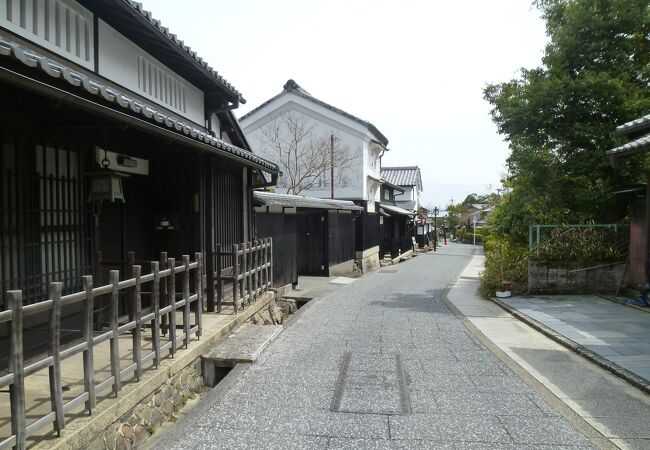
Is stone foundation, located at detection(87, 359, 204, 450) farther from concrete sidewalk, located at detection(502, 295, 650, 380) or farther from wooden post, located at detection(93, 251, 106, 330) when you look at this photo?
concrete sidewalk, located at detection(502, 295, 650, 380)

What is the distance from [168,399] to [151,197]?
444 centimetres

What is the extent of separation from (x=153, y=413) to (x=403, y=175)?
4983cm

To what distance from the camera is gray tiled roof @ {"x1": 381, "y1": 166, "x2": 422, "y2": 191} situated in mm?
51781

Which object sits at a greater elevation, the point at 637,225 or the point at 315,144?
the point at 315,144

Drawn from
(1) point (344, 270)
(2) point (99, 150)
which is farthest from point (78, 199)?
(1) point (344, 270)

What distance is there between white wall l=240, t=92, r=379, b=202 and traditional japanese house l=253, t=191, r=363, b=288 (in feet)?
12.5

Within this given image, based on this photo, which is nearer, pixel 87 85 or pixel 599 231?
pixel 87 85

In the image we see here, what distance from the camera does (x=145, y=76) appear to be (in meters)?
8.93

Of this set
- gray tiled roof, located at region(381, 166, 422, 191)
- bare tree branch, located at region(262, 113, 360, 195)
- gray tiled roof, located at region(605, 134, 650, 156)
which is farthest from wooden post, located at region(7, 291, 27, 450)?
gray tiled roof, located at region(381, 166, 422, 191)

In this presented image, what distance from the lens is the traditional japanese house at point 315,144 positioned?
27.5 meters

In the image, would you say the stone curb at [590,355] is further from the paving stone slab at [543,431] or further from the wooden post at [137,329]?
the wooden post at [137,329]

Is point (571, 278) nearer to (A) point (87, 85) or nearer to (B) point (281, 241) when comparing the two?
(B) point (281, 241)

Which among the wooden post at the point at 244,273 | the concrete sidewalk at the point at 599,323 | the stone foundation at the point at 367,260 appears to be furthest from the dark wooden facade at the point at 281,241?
the stone foundation at the point at 367,260

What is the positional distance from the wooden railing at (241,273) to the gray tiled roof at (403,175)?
4150 cm
